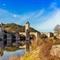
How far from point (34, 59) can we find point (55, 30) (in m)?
2.24

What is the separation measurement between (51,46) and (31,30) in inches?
109

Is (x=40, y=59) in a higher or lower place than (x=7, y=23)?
lower

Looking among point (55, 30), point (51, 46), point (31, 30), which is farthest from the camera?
point (31, 30)

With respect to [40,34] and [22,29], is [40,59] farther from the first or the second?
[22,29]

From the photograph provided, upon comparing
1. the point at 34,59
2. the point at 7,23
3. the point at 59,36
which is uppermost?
the point at 7,23

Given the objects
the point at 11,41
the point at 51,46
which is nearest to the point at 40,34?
the point at 11,41

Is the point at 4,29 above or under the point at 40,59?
above

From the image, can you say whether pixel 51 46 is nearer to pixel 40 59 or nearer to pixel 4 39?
pixel 40 59

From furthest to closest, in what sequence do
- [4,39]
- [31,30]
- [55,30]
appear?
[4,39], [31,30], [55,30]

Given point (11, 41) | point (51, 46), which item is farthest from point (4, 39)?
point (51, 46)

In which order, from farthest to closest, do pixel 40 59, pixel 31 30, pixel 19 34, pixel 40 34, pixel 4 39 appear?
pixel 4 39, pixel 19 34, pixel 31 30, pixel 40 34, pixel 40 59

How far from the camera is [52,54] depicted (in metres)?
3.59

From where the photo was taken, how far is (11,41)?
7406mm

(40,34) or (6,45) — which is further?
(6,45)
